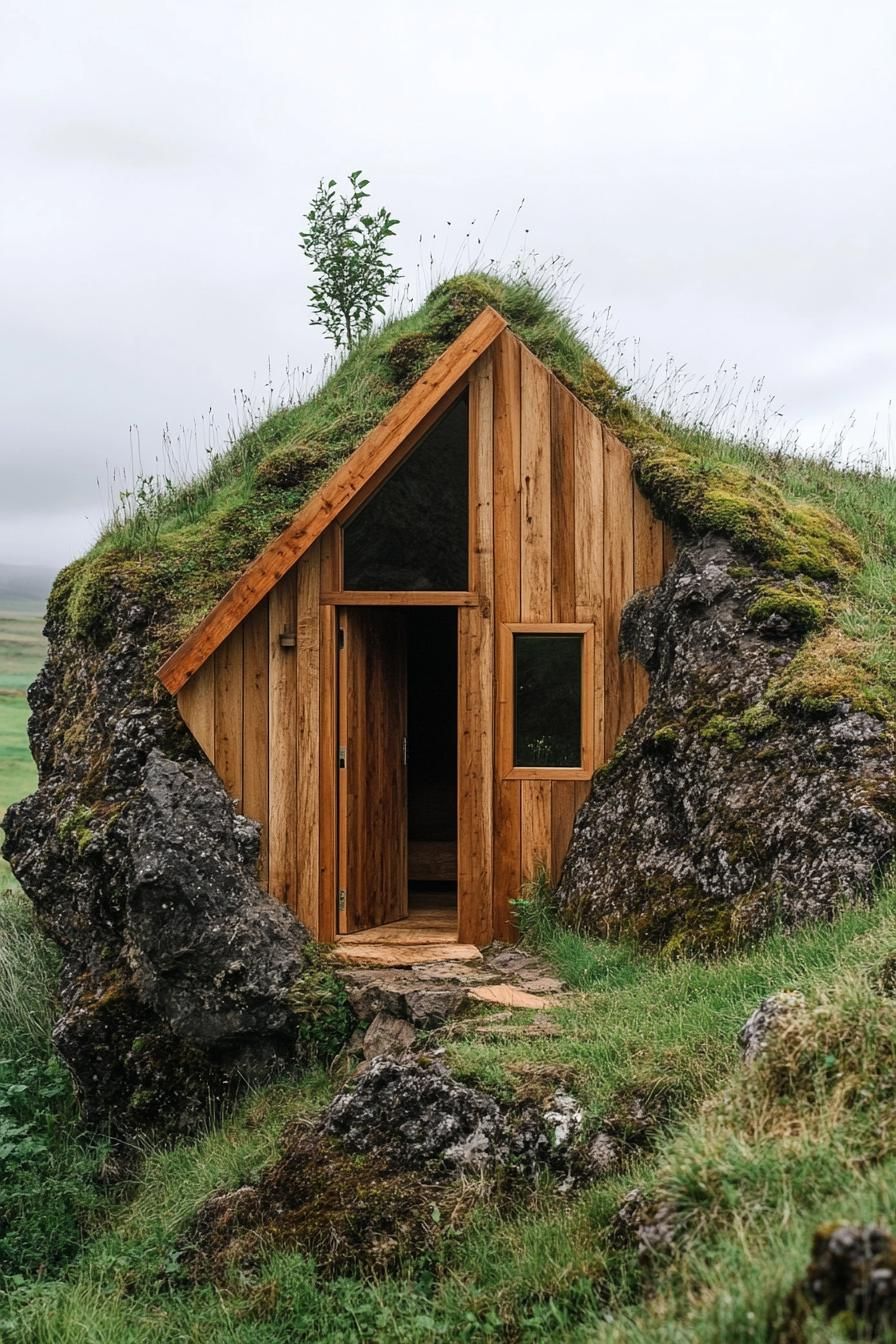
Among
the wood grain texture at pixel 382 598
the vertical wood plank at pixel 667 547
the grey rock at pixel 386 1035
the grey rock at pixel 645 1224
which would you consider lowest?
the grey rock at pixel 386 1035

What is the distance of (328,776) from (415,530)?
205 centimetres

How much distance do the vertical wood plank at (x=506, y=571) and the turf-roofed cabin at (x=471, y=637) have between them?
0.04ft

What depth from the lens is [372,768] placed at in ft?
31.7

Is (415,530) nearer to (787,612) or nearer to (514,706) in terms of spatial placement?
(514,706)

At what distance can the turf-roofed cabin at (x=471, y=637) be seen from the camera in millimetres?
9000

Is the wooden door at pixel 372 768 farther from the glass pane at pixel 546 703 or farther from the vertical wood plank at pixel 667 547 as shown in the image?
the vertical wood plank at pixel 667 547

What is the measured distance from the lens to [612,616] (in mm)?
9273

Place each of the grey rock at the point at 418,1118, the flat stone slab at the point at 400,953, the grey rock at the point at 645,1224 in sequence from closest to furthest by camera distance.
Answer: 1. the grey rock at the point at 645,1224
2. the grey rock at the point at 418,1118
3. the flat stone slab at the point at 400,953

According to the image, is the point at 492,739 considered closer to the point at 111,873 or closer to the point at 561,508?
the point at 561,508

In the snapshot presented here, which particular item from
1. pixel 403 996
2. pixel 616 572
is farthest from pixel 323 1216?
pixel 616 572

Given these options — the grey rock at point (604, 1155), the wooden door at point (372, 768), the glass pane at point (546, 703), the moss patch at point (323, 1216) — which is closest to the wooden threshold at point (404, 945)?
the wooden door at point (372, 768)

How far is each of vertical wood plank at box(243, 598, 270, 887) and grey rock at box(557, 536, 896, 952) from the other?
249 centimetres

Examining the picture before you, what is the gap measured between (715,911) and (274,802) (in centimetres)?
348

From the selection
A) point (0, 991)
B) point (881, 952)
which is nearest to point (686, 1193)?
point (881, 952)
